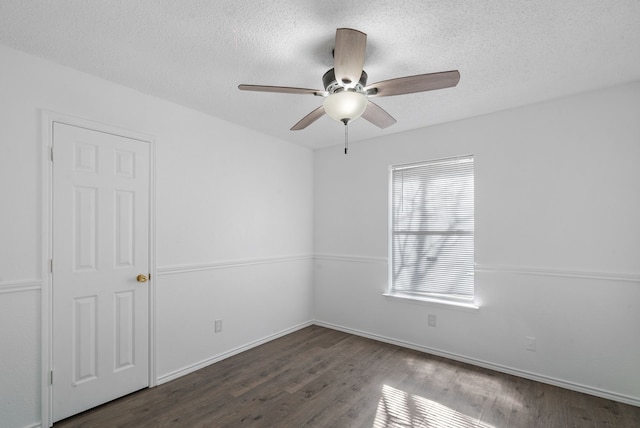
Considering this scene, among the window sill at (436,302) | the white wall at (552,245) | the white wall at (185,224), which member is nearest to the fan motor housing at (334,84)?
the white wall at (185,224)

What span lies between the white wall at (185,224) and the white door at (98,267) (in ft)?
0.38

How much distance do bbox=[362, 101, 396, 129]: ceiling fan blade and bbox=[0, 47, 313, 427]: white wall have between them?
1.74m

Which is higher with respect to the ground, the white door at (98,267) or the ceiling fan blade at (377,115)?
the ceiling fan blade at (377,115)

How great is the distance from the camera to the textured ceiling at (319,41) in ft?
5.34

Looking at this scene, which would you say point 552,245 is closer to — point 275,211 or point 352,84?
point 352,84

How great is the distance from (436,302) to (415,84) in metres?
2.44

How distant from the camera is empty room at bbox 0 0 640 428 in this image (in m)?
1.86

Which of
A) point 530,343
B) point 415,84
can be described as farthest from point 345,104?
point 530,343

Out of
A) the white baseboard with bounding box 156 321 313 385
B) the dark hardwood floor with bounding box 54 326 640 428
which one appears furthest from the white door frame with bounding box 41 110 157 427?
the white baseboard with bounding box 156 321 313 385

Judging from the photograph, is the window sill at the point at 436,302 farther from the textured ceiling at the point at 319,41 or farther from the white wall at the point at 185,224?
the textured ceiling at the point at 319,41

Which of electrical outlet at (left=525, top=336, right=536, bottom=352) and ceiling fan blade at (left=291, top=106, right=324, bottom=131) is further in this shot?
electrical outlet at (left=525, top=336, right=536, bottom=352)

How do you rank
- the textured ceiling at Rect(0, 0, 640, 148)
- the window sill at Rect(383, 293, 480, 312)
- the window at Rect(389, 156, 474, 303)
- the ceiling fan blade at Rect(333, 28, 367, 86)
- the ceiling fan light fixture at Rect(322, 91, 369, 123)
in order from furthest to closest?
the window at Rect(389, 156, 474, 303), the window sill at Rect(383, 293, 480, 312), the ceiling fan light fixture at Rect(322, 91, 369, 123), the textured ceiling at Rect(0, 0, 640, 148), the ceiling fan blade at Rect(333, 28, 367, 86)

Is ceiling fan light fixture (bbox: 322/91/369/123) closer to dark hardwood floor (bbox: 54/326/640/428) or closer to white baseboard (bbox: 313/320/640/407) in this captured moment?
dark hardwood floor (bbox: 54/326/640/428)

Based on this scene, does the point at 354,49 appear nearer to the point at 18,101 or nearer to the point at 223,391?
the point at 18,101
